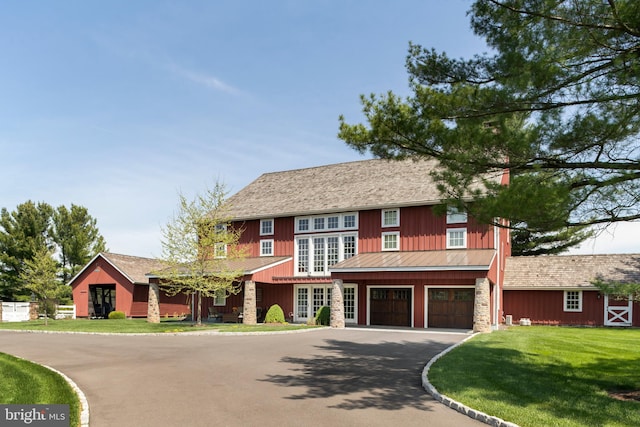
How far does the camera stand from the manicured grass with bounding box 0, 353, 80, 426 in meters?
8.45

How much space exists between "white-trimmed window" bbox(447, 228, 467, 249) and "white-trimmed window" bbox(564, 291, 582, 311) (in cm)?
748

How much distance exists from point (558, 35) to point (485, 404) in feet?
20.6

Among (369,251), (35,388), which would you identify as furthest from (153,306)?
(35,388)

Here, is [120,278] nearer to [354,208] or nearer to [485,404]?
[354,208]

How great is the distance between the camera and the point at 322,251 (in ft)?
95.4

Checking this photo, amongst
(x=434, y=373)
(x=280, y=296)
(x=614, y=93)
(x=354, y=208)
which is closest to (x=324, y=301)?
(x=280, y=296)

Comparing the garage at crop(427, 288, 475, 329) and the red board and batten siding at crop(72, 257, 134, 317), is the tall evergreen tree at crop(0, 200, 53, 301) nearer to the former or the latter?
the red board and batten siding at crop(72, 257, 134, 317)

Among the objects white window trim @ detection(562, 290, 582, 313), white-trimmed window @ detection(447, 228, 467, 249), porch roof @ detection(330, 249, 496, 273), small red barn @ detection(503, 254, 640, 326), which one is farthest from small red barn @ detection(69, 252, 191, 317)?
white window trim @ detection(562, 290, 582, 313)

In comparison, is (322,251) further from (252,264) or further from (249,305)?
(249,305)

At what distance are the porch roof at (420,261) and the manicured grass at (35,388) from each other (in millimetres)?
15108

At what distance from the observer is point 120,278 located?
1410 inches

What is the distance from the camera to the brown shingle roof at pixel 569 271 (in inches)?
1102

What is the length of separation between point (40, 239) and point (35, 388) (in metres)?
38.8

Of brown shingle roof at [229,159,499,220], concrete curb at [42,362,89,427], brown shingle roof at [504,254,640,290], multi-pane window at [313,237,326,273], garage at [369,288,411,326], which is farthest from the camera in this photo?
multi-pane window at [313,237,326,273]
